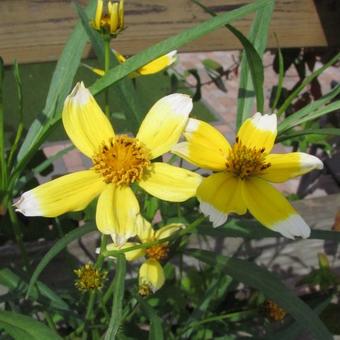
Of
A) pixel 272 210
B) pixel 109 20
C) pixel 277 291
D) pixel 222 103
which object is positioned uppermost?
pixel 109 20

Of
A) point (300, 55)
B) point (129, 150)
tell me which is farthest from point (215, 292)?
point (300, 55)

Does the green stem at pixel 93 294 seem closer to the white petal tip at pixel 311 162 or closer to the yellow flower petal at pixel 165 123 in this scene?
the yellow flower petal at pixel 165 123

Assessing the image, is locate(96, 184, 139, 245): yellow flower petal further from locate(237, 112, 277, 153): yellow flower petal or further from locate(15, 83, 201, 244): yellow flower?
locate(237, 112, 277, 153): yellow flower petal

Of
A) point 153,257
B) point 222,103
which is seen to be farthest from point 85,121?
point 222,103

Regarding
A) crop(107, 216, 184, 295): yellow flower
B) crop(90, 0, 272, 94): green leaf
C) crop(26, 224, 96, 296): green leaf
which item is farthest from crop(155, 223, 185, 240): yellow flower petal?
crop(90, 0, 272, 94): green leaf

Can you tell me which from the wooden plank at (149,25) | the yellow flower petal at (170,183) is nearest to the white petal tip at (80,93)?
the yellow flower petal at (170,183)

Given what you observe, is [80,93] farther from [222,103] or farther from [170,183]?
[222,103]
